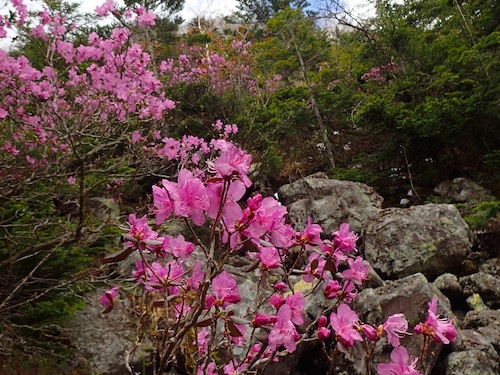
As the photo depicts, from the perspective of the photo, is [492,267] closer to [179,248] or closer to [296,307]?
[296,307]

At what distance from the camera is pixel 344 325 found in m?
1.29

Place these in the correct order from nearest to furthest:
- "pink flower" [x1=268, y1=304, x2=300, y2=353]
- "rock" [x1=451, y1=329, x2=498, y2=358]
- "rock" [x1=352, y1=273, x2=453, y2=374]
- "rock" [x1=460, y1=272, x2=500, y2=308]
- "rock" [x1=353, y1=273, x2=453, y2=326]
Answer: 1. "pink flower" [x1=268, y1=304, x2=300, y2=353]
2. "rock" [x1=451, y1=329, x2=498, y2=358]
3. "rock" [x1=352, y1=273, x2=453, y2=374]
4. "rock" [x1=353, y1=273, x2=453, y2=326]
5. "rock" [x1=460, y1=272, x2=500, y2=308]

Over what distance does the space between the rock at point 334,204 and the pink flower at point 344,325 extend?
14.9 feet

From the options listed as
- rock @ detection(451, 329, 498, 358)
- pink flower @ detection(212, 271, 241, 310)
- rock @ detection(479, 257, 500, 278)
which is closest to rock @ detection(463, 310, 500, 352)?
rock @ detection(451, 329, 498, 358)

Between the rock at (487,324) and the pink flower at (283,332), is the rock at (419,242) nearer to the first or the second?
the rock at (487,324)

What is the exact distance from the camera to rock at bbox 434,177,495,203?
600cm

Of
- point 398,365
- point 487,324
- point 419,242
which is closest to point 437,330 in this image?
point 398,365

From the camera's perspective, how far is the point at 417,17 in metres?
8.16

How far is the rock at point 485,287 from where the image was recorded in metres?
3.99

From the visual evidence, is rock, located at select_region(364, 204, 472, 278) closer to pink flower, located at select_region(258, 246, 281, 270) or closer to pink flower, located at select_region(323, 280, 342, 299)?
pink flower, located at select_region(323, 280, 342, 299)

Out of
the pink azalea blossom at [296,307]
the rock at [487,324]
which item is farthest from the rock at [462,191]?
the pink azalea blossom at [296,307]

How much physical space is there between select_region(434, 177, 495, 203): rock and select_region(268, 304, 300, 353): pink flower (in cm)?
570

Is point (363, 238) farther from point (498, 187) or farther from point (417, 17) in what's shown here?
point (417, 17)

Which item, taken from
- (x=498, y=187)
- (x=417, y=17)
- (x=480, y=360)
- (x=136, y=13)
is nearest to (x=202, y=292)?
(x=480, y=360)
